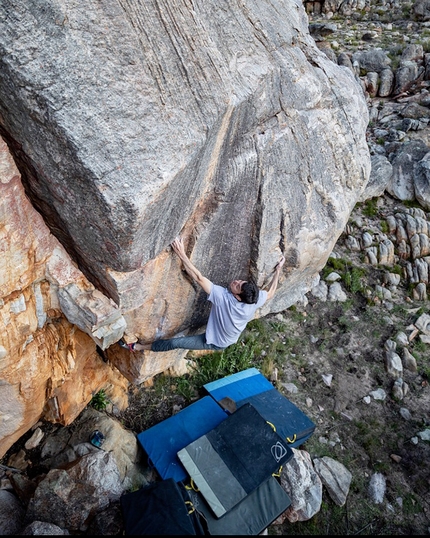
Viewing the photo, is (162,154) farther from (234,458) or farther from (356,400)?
(356,400)

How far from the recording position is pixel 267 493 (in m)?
5.10

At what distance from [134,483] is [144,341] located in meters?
1.83

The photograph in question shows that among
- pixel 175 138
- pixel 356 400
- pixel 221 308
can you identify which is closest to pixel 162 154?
pixel 175 138

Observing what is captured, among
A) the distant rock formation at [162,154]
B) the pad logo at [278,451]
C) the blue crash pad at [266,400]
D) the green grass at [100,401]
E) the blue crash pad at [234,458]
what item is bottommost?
the blue crash pad at [266,400]

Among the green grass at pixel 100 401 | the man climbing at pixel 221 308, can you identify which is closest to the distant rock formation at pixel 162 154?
the man climbing at pixel 221 308

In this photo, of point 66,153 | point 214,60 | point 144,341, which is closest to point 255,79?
point 214,60

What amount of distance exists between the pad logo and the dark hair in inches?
85.0

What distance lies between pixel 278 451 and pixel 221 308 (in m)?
2.20

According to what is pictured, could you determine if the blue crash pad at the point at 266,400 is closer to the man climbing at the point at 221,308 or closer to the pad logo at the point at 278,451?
the pad logo at the point at 278,451

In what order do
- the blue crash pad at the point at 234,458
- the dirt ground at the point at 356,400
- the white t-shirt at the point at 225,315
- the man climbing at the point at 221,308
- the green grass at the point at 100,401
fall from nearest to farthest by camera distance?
the man climbing at the point at 221,308
the white t-shirt at the point at 225,315
the blue crash pad at the point at 234,458
the dirt ground at the point at 356,400
the green grass at the point at 100,401

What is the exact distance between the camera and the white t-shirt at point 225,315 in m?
4.68

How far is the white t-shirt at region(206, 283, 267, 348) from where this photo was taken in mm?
4680

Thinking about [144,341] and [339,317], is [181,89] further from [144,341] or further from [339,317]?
[339,317]

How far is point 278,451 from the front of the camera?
5.44 meters
